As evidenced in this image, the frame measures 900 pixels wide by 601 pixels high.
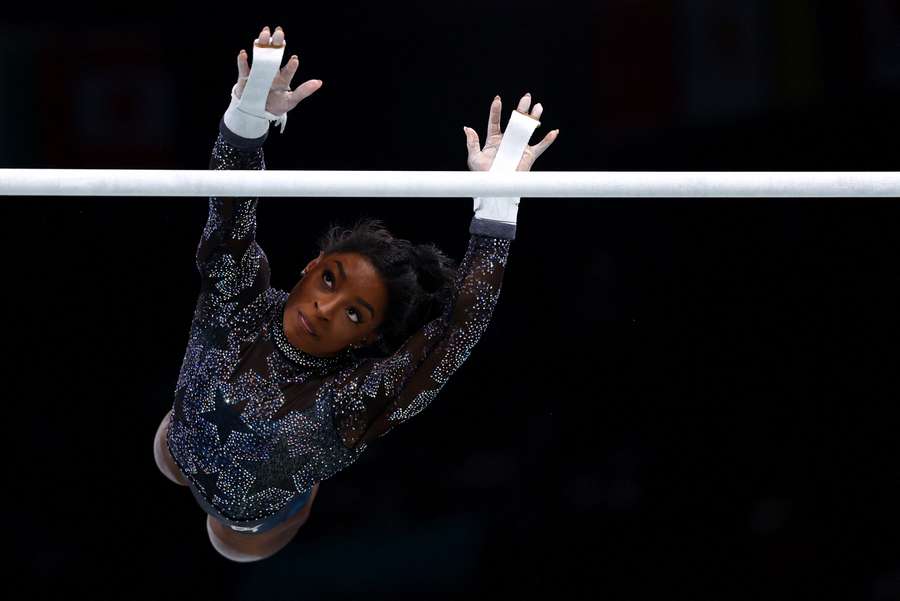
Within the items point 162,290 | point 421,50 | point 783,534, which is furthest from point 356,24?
point 783,534

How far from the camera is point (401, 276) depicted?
267 cm

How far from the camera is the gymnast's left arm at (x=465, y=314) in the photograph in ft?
8.31

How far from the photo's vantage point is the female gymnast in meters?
2.55

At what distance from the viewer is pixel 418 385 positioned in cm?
259

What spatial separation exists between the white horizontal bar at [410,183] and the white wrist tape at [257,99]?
22 cm

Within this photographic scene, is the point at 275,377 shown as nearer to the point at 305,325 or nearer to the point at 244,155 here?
the point at 305,325

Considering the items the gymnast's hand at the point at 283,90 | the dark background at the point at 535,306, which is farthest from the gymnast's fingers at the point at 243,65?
the dark background at the point at 535,306

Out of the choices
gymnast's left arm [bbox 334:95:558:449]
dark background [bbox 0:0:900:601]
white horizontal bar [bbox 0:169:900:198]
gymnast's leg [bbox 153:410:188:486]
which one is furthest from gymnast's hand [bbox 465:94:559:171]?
gymnast's leg [bbox 153:410:188:486]

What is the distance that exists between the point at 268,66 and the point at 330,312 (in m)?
0.62

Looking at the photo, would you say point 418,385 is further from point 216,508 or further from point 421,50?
point 421,50

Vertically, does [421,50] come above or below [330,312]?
above

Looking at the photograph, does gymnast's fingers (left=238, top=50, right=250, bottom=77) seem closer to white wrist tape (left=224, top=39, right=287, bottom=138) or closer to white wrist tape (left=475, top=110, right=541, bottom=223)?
white wrist tape (left=224, top=39, right=287, bottom=138)

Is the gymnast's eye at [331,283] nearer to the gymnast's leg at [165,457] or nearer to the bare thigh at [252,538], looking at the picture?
the bare thigh at [252,538]

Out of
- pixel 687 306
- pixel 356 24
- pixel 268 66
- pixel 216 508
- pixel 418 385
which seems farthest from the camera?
pixel 687 306
